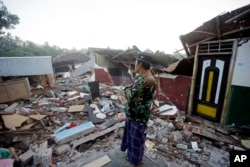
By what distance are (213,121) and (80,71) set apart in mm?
12691

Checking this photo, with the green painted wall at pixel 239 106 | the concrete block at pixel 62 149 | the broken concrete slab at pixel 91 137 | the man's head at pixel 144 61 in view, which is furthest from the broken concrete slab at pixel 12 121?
the green painted wall at pixel 239 106

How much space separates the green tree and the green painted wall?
1004 inches

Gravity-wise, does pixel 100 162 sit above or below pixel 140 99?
below

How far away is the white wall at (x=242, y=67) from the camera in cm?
385

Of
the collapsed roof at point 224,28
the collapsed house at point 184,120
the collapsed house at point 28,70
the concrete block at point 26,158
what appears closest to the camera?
the concrete block at point 26,158

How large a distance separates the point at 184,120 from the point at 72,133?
3713 mm

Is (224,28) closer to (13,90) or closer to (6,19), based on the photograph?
(13,90)

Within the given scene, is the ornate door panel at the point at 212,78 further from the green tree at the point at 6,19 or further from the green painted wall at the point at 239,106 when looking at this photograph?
the green tree at the point at 6,19

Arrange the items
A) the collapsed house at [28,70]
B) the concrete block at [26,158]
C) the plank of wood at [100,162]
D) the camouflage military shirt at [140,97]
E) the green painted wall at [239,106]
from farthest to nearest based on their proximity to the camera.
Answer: the collapsed house at [28,70], the green painted wall at [239,106], the concrete block at [26,158], the plank of wood at [100,162], the camouflage military shirt at [140,97]

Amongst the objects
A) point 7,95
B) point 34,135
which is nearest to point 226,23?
point 34,135

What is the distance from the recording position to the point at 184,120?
200 inches

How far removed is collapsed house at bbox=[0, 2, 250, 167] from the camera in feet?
10.6

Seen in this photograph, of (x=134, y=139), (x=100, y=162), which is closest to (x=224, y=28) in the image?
(x=134, y=139)

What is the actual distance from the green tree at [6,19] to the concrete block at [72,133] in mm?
22904
